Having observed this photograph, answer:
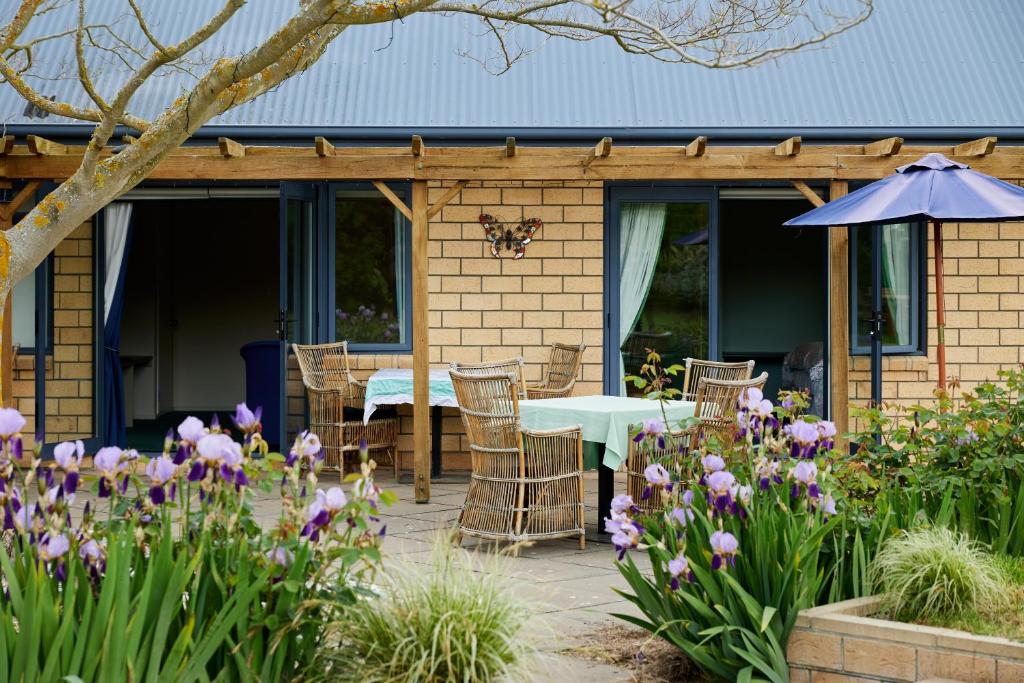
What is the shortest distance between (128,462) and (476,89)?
7.22 m

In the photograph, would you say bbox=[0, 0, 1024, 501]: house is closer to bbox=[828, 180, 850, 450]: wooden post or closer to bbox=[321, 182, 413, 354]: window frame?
bbox=[321, 182, 413, 354]: window frame

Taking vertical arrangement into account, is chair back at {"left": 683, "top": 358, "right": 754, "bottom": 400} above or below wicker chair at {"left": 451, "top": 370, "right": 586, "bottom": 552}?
above

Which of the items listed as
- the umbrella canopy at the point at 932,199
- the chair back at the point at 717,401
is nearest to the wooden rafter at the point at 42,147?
the chair back at the point at 717,401

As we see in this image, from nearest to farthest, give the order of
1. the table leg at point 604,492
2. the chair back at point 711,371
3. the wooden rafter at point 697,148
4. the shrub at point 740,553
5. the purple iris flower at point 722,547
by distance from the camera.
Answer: the purple iris flower at point 722,547, the shrub at point 740,553, the table leg at point 604,492, the chair back at point 711,371, the wooden rafter at point 697,148

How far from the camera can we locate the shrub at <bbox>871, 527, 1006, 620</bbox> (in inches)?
151

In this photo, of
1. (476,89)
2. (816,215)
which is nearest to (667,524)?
(816,215)

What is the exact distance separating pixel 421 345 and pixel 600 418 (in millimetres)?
1757

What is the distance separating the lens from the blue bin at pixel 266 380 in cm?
1084

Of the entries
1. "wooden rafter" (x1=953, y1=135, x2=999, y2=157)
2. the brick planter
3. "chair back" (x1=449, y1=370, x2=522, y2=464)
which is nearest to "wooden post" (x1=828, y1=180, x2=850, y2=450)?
"wooden rafter" (x1=953, y1=135, x2=999, y2=157)

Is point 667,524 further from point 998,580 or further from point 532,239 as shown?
point 532,239

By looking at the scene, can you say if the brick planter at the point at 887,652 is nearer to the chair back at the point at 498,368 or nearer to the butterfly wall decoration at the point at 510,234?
the chair back at the point at 498,368

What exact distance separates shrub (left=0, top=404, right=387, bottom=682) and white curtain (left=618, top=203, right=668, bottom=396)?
667cm

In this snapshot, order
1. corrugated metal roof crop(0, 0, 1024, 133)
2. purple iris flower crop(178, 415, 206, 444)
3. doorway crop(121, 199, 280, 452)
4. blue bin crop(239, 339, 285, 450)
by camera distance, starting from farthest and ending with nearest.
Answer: doorway crop(121, 199, 280, 452), blue bin crop(239, 339, 285, 450), corrugated metal roof crop(0, 0, 1024, 133), purple iris flower crop(178, 415, 206, 444)

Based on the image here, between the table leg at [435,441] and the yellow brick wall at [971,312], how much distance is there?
11.1ft
